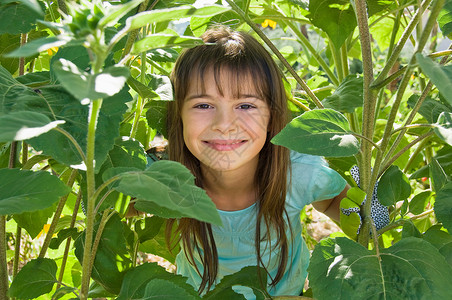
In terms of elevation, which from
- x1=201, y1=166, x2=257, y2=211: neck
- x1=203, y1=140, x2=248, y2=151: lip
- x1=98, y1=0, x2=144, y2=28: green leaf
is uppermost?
x1=98, y1=0, x2=144, y2=28: green leaf

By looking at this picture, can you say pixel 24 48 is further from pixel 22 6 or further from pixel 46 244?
pixel 46 244

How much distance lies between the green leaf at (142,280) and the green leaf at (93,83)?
413mm

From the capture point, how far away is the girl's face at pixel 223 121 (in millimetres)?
1053

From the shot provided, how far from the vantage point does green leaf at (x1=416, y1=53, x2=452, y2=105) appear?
532 mm

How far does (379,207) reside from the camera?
103 centimetres

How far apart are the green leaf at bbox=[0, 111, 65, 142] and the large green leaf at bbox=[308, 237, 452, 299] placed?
410mm

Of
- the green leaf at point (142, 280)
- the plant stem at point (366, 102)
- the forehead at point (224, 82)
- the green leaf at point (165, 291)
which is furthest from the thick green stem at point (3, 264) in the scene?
the plant stem at point (366, 102)

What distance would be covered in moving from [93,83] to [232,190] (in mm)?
817

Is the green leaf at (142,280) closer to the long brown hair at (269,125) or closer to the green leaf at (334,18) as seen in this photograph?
the long brown hair at (269,125)

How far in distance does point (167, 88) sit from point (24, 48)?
1.41 feet

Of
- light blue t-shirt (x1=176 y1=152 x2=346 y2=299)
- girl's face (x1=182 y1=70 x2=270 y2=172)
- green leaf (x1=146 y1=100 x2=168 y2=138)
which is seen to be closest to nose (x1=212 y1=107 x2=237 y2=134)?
girl's face (x1=182 y1=70 x2=270 y2=172)

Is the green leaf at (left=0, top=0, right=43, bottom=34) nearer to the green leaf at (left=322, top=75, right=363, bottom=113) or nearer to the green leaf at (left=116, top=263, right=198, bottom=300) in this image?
the green leaf at (left=116, top=263, right=198, bottom=300)

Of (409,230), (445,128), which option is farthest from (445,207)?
(445,128)

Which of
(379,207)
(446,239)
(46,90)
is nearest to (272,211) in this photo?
(379,207)
